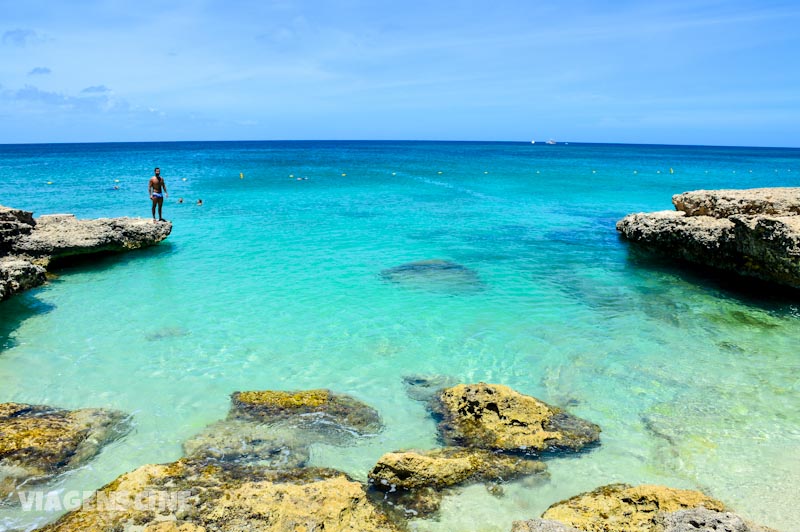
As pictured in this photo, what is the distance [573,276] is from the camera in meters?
14.3

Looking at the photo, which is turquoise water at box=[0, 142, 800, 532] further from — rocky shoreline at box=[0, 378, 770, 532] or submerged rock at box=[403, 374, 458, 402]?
rocky shoreline at box=[0, 378, 770, 532]

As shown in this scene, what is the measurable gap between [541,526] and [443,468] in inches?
54.9

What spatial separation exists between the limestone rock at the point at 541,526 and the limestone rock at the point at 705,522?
82 centimetres

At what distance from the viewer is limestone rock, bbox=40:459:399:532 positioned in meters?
4.51

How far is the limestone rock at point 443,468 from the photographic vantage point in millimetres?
5562

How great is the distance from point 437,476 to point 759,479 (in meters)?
3.71

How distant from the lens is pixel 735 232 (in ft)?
41.3

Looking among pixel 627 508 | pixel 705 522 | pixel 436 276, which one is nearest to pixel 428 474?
pixel 627 508

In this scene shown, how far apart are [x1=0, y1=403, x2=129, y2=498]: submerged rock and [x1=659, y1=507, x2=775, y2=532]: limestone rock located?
243 inches

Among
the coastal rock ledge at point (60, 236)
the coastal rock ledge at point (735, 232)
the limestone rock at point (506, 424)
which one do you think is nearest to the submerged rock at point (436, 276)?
the coastal rock ledge at point (735, 232)

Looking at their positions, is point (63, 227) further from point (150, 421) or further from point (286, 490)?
point (286, 490)

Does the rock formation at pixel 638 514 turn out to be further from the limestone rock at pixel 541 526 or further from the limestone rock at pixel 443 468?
the limestone rock at pixel 443 468

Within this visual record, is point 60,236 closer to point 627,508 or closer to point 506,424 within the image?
point 506,424

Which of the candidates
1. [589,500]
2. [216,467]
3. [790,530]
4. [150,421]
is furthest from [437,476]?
[150,421]
